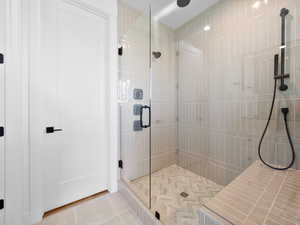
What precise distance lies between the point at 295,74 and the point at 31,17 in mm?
2516

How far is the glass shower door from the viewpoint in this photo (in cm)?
186

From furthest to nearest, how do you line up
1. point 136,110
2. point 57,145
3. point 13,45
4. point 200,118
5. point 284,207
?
point 200,118
point 136,110
point 57,145
point 13,45
point 284,207

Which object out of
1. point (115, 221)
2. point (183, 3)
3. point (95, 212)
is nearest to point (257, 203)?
point (115, 221)

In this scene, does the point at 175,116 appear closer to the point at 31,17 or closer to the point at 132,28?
the point at 132,28

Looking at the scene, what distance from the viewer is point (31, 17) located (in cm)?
123

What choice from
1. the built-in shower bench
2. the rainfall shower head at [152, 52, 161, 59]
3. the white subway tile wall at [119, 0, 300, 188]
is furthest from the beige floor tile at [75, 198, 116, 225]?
the rainfall shower head at [152, 52, 161, 59]

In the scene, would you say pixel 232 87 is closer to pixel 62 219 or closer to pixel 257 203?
pixel 257 203

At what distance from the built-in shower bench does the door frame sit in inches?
58.9

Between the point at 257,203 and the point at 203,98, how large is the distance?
1.49 m

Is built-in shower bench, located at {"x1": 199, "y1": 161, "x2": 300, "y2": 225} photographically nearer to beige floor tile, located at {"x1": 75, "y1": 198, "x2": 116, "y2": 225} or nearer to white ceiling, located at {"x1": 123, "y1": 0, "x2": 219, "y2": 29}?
beige floor tile, located at {"x1": 75, "y1": 198, "x2": 116, "y2": 225}

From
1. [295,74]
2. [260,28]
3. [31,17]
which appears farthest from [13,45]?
[295,74]

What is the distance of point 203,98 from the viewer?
2062mm

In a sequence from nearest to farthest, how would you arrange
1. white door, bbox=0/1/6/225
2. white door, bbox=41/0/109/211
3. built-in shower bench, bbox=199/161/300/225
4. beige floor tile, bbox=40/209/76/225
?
built-in shower bench, bbox=199/161/300/225 < white door, bbox=0/1/6/225 < beige floor tile, bbox=40/209/76/225 < white door, bbox=41/0/109/211

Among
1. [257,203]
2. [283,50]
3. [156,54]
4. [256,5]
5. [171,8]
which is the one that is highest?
[171,8]
